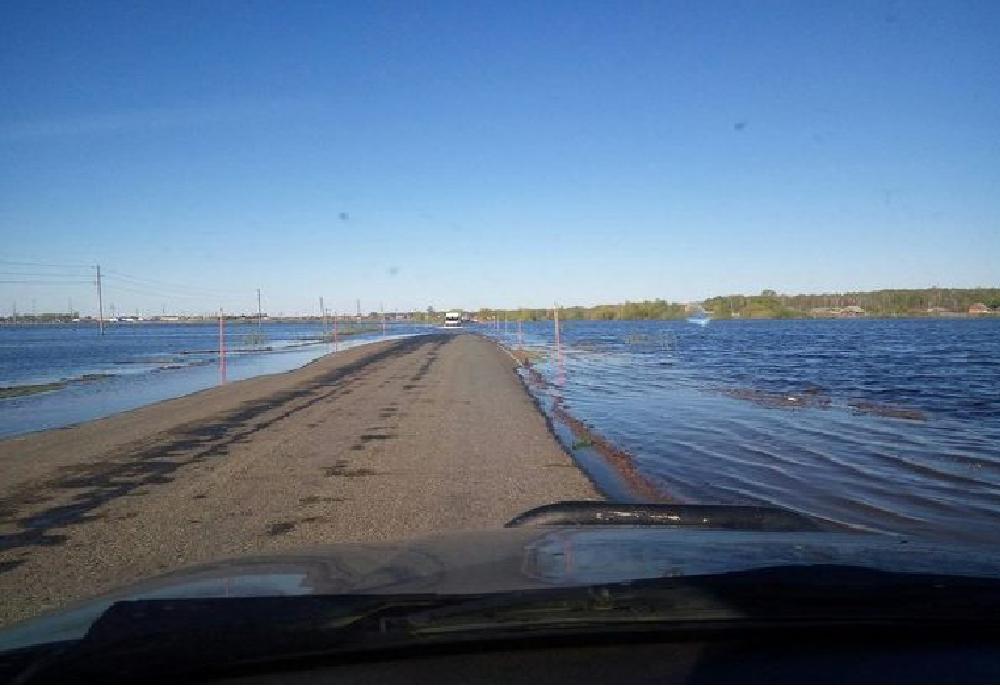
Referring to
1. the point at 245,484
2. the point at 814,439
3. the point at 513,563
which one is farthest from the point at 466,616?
the point at 814,439

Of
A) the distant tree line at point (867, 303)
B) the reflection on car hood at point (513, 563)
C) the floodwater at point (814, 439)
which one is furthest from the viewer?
the distant tree line at point (867, 303)

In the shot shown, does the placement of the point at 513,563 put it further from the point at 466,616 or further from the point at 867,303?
the point at 867,303

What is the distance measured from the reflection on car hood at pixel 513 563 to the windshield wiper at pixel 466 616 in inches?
7.8

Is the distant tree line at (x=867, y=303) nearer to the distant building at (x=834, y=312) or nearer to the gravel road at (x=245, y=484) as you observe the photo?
the distant building at (x=834, y=312)

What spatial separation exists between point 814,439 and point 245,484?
9778 millimetres

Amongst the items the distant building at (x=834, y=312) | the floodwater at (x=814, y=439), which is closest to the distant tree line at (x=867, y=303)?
the distant building at (x=834, y=312)

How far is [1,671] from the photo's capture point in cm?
246

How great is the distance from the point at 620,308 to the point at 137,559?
195 metres

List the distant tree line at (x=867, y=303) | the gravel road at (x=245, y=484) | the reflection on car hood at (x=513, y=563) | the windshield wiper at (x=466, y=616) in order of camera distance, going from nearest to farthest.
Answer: the windshield wiper at (x=466, y=616) → the reflection on car hood at (x=513, y=563) → the gravel road at (x=245, y=484) → the distant tree line at (x=867, y=303)

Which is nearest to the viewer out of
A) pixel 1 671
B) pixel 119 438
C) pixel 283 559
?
pixel 1 671

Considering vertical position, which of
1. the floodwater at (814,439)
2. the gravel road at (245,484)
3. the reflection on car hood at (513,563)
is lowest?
the floodwater at (814,439)

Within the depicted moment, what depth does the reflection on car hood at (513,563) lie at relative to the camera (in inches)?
120
